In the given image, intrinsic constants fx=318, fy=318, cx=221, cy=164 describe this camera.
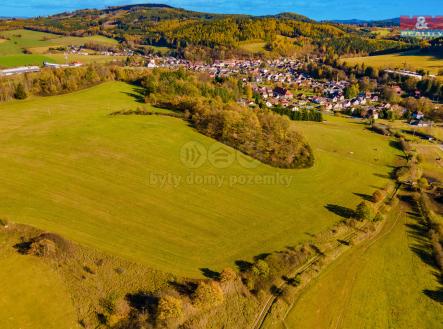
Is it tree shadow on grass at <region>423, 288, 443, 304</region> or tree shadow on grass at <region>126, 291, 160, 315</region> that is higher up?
tree shadow on grass at <region>126, 291, 160, 315</region>

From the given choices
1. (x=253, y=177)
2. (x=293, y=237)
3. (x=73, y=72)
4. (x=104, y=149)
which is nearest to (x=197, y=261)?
(x=293, y=237)

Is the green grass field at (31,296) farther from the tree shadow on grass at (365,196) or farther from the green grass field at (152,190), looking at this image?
the tree shadow on grass at (365,196)

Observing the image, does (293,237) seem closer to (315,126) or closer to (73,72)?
(315,126)
